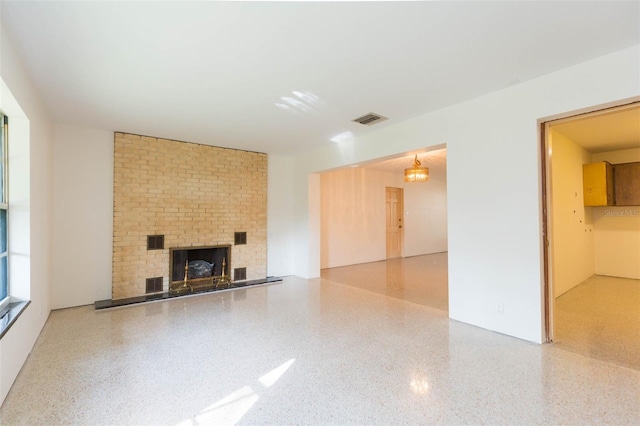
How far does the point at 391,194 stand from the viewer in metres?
9.12

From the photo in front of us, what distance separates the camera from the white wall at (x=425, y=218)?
9.48 meters

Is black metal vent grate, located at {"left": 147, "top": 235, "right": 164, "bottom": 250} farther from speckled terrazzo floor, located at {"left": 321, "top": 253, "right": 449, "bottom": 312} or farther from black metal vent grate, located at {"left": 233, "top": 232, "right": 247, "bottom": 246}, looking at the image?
speckled terrazzo floor, located at {"left": 321, "top": 253, "right": 449, "bottom": 312}

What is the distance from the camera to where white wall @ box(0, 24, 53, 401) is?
221cm

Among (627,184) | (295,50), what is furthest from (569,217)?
(295,50)

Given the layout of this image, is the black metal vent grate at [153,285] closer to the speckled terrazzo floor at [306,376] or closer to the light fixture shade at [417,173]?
the speckled terrazzo floor at [306,376]

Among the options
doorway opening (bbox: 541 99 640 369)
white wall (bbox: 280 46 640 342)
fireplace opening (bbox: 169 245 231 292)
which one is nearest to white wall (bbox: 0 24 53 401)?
fireplace opening (bbox: 169 245 231 292)

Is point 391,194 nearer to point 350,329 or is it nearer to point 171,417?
point 350,329

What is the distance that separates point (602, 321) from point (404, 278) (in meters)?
3.09

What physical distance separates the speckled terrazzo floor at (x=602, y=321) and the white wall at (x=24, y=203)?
4.84 metres

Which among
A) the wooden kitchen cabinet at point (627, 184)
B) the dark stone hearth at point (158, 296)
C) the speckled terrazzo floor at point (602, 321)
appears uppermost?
the wooden kitchen cabinet at point (627, 184)

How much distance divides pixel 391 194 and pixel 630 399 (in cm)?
734

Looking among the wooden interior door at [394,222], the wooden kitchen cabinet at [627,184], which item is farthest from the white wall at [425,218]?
the wooden kitchen cabinet at [627,184]

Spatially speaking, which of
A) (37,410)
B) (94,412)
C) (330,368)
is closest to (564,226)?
(330,368)

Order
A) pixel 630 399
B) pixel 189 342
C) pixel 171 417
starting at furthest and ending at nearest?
pixel 189 342 < pixel 630 399 < pixel 171 417
